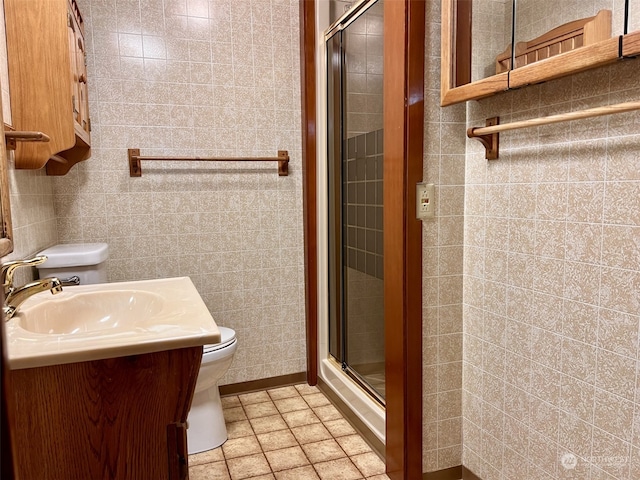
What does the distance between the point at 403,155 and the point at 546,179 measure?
0.44 meters

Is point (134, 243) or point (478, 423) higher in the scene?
point (134, 243)

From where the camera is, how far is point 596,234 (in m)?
1.19

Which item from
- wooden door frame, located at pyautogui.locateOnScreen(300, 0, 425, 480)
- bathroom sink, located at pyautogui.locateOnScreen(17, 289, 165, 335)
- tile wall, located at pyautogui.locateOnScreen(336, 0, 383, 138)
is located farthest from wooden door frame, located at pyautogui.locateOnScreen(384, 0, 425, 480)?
bathroom sink, located at pyautogui.locateOnScreen(17, 289, 165, 335)

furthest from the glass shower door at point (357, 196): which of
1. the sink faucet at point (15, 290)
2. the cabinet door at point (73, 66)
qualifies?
the sink faucet at point (15, 290)

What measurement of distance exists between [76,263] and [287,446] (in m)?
1.13

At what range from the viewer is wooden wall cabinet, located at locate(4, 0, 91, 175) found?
1.41 m

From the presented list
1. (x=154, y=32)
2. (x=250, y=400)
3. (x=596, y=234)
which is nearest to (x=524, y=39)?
(x=596, y=234)

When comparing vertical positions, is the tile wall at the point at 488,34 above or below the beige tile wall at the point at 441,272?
above

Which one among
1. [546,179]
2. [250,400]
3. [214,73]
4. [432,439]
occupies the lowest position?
[250,400]

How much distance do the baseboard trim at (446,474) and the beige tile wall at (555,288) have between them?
100mm

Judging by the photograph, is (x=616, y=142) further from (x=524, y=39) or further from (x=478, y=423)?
(x=478, y=423)

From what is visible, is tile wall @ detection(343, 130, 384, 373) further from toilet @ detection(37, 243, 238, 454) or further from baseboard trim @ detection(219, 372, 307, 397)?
toilet @ detection(37, 243, 238, 454)

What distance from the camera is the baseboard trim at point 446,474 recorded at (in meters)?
1.70

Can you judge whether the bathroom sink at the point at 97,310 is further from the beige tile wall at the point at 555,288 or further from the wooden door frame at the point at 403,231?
the beige tile wall at the point at 555,288
